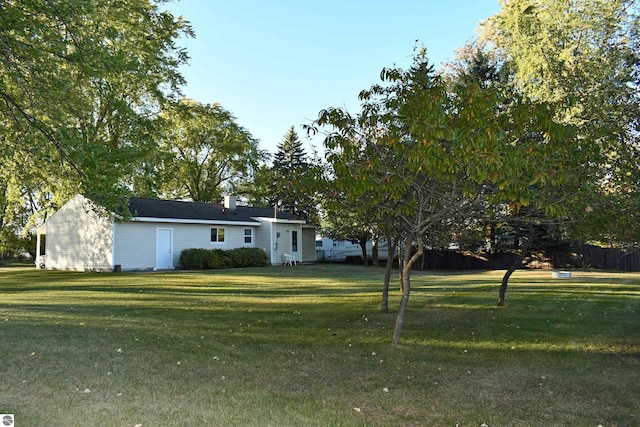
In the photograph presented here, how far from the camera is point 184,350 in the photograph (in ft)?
19.8

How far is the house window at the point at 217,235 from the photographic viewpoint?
83.2 feet

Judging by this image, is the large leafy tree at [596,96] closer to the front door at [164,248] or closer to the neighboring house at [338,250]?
the front door at [164,248]

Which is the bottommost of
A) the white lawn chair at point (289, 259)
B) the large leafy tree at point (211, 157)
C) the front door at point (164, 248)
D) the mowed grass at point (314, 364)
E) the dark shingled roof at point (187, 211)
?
the mowed grass at point (314, 364)

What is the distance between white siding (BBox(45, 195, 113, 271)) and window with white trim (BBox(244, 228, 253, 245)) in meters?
7.73

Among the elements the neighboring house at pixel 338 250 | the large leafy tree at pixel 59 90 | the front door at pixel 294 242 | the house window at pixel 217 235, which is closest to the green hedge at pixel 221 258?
the house window at pixel 217 235

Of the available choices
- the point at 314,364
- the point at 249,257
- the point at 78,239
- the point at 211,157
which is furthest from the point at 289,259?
the point at 314,364

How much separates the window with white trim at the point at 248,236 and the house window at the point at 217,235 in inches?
67.2

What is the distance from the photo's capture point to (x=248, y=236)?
27312mm

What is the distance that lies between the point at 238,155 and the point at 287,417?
3407 cm

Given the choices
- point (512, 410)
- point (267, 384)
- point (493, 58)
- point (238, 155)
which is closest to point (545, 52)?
point (512, 410)

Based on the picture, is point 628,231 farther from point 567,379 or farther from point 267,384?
point 267,384

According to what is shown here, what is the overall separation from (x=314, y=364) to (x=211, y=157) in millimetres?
32625

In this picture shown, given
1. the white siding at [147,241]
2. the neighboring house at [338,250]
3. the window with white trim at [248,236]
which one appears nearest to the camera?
the white siding at [147,241]

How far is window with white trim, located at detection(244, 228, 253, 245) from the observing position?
89.0 feet
